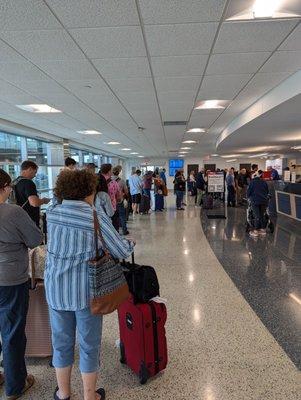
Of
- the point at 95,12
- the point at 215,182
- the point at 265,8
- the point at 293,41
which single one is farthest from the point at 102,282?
the point at 215,182

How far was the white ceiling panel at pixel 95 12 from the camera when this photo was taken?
2148mm

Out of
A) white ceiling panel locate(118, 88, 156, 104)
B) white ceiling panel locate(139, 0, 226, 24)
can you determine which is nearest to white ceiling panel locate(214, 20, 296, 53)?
white ceiling panel locate(139, 0, 226, 24)

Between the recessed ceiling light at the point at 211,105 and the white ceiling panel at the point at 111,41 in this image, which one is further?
the recessed ceiling light at the point at 211,105

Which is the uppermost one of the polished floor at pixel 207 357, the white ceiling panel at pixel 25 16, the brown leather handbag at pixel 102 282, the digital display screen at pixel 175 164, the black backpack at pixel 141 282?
the white ceiling panel at pixel 25 16

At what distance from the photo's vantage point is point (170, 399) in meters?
1.95

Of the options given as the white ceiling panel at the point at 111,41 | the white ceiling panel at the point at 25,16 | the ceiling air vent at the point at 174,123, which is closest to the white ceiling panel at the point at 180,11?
the white ceiling panel at the point at 111,41

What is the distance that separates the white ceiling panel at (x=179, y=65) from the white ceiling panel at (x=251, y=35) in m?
0.32

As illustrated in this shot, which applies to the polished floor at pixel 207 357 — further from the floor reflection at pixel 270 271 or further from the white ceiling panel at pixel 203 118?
the white ceiling panel at pixel 203 118

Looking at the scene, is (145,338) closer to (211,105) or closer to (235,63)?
(235,63)

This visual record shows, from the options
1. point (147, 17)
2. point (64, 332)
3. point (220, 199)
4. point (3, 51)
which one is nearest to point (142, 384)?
point (64, 332)

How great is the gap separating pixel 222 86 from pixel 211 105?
1.45 m

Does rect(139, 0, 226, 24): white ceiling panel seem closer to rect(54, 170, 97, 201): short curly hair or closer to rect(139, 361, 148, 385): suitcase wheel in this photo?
rect(54, 170, 97, 201): short curly hair

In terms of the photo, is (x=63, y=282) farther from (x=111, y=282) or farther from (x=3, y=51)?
(x=3, y=51)

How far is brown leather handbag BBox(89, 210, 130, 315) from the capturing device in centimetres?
162
